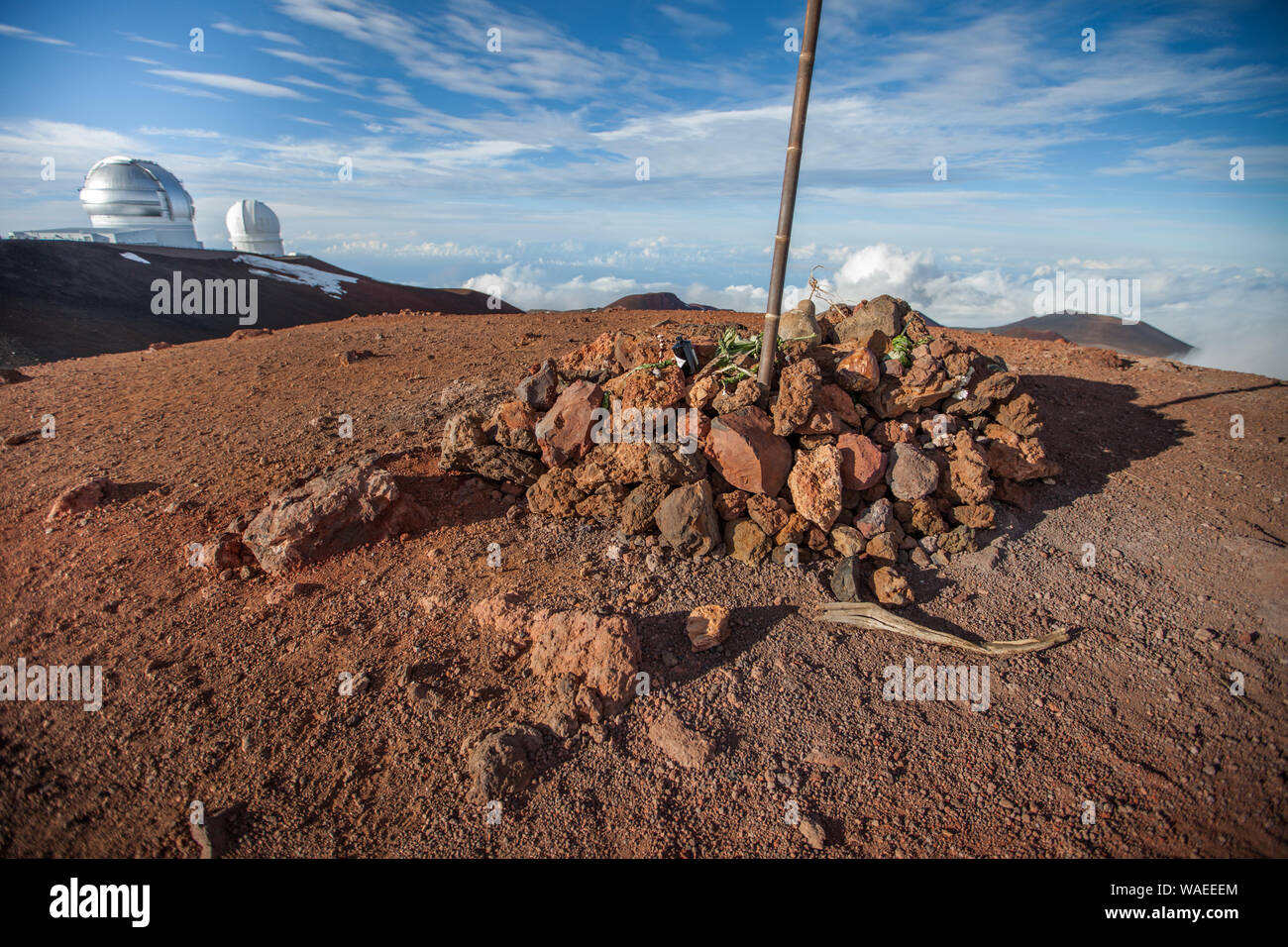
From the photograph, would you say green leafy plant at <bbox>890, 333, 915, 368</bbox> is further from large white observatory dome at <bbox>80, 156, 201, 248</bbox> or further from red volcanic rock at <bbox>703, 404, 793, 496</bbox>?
large white observatory dome at <bbox>80, 156, 201, 248</bbox>

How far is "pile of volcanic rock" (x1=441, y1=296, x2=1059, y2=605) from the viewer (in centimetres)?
485

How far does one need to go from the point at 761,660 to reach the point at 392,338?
9168mm

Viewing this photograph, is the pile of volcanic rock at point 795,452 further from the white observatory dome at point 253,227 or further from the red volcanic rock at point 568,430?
the white observatory dome at point 253,227

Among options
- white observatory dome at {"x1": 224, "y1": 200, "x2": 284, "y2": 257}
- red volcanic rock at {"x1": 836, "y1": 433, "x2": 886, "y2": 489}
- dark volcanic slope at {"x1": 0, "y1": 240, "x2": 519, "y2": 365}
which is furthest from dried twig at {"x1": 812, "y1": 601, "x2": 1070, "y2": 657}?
white observatory dome at {"x1": 224, "y1": 200, "x2": 284, "y2": 257}

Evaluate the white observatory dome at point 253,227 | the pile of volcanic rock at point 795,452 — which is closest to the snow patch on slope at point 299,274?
the white observatory dome at point 253,227

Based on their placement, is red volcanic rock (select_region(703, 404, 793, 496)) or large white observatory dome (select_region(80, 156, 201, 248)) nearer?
red volcanic rock (select_region(703, 404, 793, 496))

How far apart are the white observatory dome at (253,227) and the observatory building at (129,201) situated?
128 inches

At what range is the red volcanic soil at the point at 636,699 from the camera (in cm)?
309

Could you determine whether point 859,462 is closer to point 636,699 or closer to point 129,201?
point 636,699

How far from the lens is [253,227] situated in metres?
38.9

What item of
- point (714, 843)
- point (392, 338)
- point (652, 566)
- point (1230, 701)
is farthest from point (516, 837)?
point (392, 338)

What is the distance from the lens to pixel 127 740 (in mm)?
3455

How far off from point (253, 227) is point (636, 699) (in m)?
46.8

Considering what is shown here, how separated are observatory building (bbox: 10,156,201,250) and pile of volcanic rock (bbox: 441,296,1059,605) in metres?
44.7
